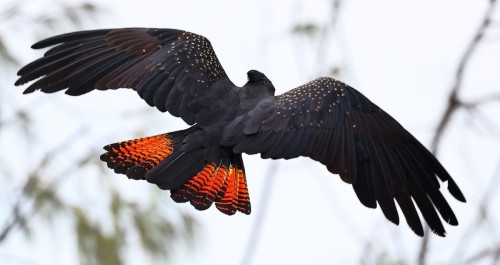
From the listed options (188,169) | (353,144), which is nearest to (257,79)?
(353,144)

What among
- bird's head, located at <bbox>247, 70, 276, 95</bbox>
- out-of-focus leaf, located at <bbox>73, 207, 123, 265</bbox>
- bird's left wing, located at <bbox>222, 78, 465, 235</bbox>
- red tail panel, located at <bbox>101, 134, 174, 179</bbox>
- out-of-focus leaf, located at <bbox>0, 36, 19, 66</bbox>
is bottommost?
out-of-focus leaf, located at <bbox>73, 207, 123, 265</bbox>

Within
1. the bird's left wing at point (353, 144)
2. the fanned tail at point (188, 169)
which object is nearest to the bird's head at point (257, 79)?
the bird's left wing at point (353, 144)

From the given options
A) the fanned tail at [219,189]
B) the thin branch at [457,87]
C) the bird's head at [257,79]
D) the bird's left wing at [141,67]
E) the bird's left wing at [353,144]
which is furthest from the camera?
the thin branch at [457,87]

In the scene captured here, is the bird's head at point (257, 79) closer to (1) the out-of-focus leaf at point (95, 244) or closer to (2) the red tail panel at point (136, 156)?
(2) the red tail panel at point (136, 156)

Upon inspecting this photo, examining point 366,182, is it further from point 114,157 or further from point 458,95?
point 458,95

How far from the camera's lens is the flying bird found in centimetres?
648

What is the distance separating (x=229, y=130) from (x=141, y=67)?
2.01 feet

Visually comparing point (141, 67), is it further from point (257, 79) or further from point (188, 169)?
point (188, 169)

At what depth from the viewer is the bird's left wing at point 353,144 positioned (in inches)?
257

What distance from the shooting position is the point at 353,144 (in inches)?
263

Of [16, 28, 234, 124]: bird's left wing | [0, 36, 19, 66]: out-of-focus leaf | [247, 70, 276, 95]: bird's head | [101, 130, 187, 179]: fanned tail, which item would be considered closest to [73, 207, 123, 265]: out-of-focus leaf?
[0, 36, 19, 66]: out-of-focus leaf

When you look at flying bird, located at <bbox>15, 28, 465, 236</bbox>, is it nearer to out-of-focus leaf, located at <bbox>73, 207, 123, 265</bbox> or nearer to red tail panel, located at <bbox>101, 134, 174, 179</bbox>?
red tail panel, located at <bbox>101, 134, 174, 179</bbox>

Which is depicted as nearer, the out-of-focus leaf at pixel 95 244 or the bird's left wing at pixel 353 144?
the bird's left wing at pixel 353 144

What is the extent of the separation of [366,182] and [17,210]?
9.61 feet
